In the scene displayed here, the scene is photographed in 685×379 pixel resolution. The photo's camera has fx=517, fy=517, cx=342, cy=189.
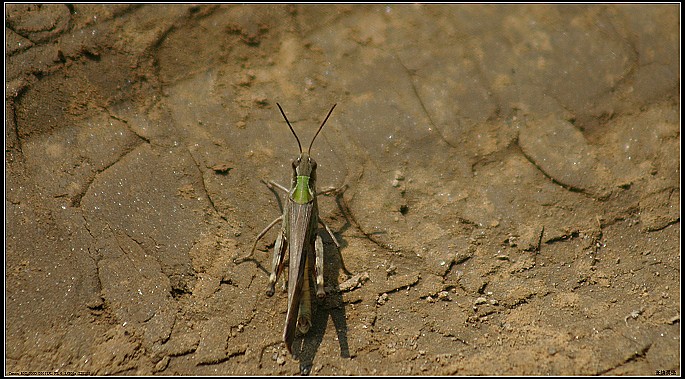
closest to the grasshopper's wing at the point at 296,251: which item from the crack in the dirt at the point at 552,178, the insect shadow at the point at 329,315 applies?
the insect shadow at the point at 329,315

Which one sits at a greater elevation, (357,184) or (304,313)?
(357,184)

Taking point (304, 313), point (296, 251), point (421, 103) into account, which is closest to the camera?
point (304, 313)

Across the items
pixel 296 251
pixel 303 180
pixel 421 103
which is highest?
pixel 421 103

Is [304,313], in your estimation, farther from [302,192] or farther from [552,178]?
[552,178]

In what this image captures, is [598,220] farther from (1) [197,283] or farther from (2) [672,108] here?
(1) [197,283]

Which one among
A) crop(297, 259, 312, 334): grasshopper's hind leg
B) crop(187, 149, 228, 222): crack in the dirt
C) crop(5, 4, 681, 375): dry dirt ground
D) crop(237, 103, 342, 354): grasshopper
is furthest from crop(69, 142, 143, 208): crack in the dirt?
crop(297, 259, 312, 334): grasshopper's hind leg

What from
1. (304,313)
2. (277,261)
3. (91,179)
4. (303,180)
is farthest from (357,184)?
(91,179)

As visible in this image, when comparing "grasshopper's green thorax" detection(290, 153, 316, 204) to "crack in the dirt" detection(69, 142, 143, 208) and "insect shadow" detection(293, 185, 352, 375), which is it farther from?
"crack in the dirt" detection(69, 142, 143, 208)
